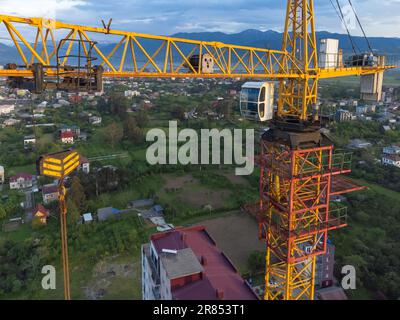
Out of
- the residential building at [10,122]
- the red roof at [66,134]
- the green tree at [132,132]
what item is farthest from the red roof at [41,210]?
the residential building at [10,122]

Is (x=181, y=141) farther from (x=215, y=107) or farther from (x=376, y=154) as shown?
(x=376, y=154)

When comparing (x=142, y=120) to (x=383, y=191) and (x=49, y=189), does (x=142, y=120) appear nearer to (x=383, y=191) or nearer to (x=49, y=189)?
(x=49, y=189)

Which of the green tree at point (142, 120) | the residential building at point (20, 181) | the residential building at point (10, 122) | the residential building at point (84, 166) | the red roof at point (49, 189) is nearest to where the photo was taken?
the red roof at point (49, 189)

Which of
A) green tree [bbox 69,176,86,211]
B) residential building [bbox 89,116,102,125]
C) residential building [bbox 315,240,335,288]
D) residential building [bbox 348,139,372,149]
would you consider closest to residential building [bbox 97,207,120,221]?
green tree [bbox 69,176,86,211]

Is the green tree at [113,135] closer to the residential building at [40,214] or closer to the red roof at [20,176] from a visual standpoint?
the red roof at [20,176]

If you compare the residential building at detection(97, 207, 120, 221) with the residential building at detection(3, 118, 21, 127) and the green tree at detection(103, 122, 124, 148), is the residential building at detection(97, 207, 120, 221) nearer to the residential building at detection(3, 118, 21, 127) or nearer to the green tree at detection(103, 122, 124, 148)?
the green tree at detection(103, 122, 124, 148)

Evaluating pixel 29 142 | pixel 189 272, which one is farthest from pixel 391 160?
pixel 29 142

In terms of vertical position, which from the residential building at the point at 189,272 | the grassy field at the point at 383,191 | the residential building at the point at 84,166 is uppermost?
the residential building at the point at 189,272
